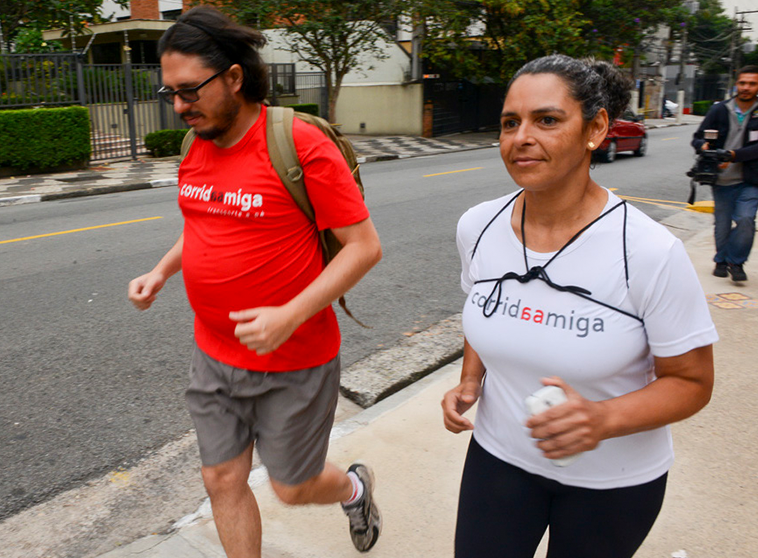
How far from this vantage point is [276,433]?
89.7 inches

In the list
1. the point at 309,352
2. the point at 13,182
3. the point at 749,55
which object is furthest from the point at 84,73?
the point at 749,55

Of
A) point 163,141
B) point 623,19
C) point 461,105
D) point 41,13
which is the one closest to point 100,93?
point 163,141

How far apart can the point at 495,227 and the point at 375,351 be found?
10.5 ft

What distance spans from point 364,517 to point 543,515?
1025mm

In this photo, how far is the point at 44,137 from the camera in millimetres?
15375

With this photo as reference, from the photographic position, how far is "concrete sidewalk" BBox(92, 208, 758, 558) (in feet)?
9.02

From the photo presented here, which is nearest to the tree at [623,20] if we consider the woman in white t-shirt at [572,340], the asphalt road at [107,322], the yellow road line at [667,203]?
the yellow road line at [667,203]

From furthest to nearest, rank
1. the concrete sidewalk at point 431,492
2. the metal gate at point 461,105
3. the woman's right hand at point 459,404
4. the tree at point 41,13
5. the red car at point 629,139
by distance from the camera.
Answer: the metal gate at point 461,105 < the tree at point 41,13 < the red car at point 629,139 < the concrete sidewalk at point 431,492 < the woman's right hand at point 459,404

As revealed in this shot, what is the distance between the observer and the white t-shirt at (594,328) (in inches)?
61.5

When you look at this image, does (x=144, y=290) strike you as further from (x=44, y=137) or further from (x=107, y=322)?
(x=44, y=137)

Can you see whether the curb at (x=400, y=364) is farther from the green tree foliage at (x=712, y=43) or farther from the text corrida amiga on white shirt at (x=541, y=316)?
the green tree foliage at (x=712, y=43)

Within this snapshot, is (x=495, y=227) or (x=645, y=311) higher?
(x=495, y=227)

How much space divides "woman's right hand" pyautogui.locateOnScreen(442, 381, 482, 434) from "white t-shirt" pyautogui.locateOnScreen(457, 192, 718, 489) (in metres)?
0.08

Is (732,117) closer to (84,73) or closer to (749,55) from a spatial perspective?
(84,73)
